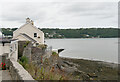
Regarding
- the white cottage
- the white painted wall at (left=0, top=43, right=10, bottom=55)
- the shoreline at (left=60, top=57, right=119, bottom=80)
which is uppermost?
the white cottage

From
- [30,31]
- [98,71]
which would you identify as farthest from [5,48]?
[30,31]

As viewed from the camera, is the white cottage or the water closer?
the white cottage

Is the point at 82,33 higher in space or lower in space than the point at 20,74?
higher

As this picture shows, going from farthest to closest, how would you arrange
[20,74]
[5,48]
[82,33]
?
1. [82,33]
2. [5,48]
3. [20,74]

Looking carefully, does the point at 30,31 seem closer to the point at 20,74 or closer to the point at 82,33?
the point at 20,74

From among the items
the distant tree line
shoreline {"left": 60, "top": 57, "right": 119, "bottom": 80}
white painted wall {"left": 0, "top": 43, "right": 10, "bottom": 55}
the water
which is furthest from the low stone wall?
the distant tree line

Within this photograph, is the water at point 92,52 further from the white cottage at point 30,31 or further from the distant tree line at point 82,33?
the distant tree line at point 82,33

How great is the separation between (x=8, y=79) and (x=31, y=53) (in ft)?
33.8

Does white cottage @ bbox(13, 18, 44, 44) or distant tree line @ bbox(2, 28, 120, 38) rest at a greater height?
distant tree line @ bbox(2, 28, 120, 38)

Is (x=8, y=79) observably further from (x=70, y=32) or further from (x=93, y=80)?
(x=70, y=32)

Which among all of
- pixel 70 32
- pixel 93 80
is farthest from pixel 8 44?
pixel 70 32

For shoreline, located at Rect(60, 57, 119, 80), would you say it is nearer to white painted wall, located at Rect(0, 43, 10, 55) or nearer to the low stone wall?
white painted wall, located at Rect(0, 43, 10, 55)

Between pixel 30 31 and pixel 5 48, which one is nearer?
pixel 5 48

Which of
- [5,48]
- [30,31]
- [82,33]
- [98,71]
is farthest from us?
[82,33]
